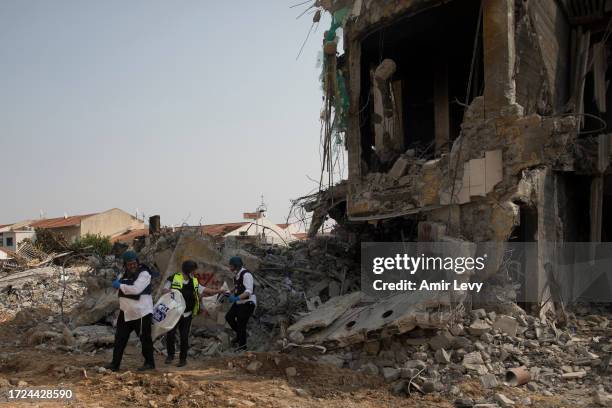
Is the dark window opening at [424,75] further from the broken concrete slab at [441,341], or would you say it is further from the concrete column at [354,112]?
the broken concrete slab at [441,341]

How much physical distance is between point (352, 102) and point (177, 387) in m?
6.74

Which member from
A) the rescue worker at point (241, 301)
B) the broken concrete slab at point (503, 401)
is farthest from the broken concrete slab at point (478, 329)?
the rescue worker at point (241, 301)

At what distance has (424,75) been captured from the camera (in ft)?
40.5

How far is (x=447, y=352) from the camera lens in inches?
251

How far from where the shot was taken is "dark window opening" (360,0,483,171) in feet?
34.1

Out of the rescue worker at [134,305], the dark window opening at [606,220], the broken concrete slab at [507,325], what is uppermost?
the dark window opening at [606,220]

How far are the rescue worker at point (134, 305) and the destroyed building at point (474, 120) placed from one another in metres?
4.20

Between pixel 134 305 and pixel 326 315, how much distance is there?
8.72 ft

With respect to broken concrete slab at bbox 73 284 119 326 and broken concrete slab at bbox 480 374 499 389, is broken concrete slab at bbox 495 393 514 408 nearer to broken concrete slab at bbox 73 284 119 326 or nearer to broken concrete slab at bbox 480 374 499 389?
broken concrete slab at bbox 480 374 499 389

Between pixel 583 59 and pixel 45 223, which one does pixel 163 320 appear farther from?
pixel 45 223

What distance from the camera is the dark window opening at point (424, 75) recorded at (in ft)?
34.1

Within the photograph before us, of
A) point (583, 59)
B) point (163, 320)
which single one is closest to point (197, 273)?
point (163, 320)

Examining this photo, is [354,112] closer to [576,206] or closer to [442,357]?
[576,206]

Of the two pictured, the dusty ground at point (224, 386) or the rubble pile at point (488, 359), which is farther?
the rubble pile at point (488, 359)
